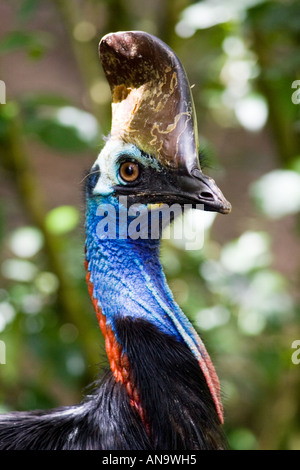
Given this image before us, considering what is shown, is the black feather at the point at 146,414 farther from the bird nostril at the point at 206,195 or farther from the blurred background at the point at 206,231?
the blurred background at the point at 206,231

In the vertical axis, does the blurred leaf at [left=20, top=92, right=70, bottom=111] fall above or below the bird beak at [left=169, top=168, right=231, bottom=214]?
above

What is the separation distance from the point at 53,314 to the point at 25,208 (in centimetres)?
37

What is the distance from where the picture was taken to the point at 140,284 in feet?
4.45

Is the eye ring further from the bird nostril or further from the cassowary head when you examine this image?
the bird nostril

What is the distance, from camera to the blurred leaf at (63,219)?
2236 millimetres

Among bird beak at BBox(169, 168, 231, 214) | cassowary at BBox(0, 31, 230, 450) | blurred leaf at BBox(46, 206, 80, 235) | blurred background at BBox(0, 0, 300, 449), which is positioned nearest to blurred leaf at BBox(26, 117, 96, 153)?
blurred background at BBox(0, 0, 300, 449)

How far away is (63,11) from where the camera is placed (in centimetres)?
264

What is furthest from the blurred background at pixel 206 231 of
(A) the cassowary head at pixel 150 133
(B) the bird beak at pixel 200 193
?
(B) the bird beak at pixel 200 193

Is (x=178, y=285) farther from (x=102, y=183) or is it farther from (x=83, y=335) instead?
(x=102, y=183)

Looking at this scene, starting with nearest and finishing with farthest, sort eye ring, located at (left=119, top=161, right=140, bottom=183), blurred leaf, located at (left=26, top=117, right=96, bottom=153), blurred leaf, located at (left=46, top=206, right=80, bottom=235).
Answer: eye ring, located at (left=119, top=161, right=140, bottom=183)
blurred leaf, located at (left=26, top=117, right=96, bottom=153)
blurred leaf, located at (left=46, top=206, right=80, bottom=235)

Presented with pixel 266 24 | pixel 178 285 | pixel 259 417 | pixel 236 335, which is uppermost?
pixel 266 24

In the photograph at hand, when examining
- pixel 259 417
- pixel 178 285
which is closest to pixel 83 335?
pixel 178 285

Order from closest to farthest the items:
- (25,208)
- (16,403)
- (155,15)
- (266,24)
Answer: (266,24)
(25,208)
(16,403)
(155,15)

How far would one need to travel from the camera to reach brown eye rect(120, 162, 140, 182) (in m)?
1.32
